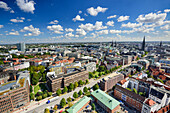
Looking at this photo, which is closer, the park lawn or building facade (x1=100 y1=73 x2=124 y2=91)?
building facade (x1=100 y1=73 x2=124 y2=91)

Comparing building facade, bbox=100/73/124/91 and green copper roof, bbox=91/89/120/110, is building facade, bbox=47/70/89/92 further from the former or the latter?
green copper roof, bbox=91/89/120/110

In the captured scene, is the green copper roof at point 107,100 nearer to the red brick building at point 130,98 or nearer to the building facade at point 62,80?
the red brick building at point 130,98

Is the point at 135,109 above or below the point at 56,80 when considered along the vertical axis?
below

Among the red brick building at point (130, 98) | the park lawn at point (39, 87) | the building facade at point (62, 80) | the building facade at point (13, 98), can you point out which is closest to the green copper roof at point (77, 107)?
the red brick building at point (130, 98)

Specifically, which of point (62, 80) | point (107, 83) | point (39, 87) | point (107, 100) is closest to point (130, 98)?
point (107, 100)

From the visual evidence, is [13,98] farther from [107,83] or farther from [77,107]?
[107,83]

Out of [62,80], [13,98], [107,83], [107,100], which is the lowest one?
Answer: [107,100]

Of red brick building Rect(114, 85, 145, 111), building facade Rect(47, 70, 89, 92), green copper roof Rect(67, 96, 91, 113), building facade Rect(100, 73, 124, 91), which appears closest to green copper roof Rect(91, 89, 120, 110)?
green copper roof Rect(67, 96, 91, 113)

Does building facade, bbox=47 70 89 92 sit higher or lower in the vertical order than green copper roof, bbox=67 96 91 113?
higher

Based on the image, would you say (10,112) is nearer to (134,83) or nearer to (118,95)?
(118,95)

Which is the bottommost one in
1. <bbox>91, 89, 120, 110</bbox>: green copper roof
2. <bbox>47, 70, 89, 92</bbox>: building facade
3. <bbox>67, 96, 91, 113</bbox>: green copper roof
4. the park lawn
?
the park lawn

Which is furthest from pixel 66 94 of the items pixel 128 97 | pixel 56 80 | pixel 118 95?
pixel 128 97
